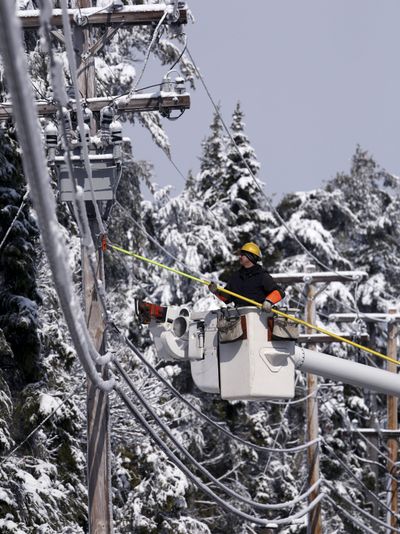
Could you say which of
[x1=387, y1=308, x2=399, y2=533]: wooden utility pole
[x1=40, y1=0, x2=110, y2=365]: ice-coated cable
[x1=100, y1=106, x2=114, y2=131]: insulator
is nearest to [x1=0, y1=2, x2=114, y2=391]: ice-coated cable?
[x1=40, y1=0, x2=110, y2=365]: ice-coated cable

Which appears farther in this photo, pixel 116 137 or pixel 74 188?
pixel 116 137

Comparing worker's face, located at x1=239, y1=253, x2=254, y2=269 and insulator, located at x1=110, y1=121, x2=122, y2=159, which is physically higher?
insulator, located at x1=110, y1=121, x2=122, y2=159

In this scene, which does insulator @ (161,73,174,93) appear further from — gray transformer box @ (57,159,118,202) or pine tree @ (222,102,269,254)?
pine tree @ (222,102,269,254)

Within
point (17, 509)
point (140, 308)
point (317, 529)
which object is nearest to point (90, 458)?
point (140, 308)

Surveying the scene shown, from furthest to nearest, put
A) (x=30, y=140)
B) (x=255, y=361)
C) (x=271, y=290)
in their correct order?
(x=271, y=290), (x=255, y=361), (x=30, y=140)

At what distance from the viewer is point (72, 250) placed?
76.5ft

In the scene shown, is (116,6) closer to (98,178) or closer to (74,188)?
(98,178)

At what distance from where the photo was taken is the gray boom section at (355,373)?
11.5 metres

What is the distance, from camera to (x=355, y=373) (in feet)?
37.8

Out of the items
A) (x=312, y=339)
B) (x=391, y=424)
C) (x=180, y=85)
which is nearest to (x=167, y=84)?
(x=180, y=85)

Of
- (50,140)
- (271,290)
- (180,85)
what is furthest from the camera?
(180,85)

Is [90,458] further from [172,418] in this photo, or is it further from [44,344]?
[172,418]

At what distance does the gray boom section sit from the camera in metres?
11.5

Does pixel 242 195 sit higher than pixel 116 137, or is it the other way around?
pixel 242 195
